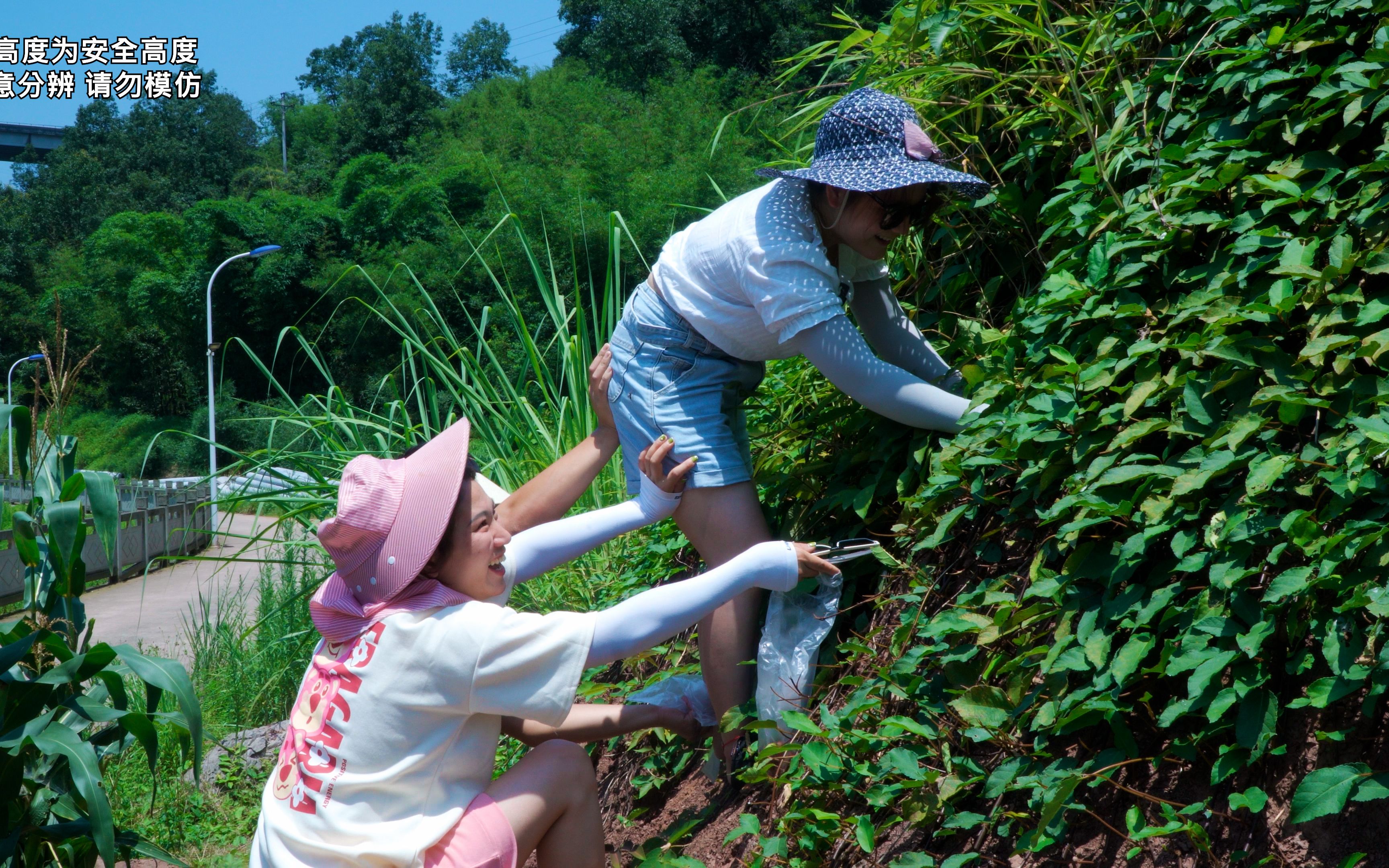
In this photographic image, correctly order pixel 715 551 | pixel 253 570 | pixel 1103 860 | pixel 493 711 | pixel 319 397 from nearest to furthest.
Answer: pixel 1103 860
pixel 493 711
pixel 715 551
pixel 319 397
pixel 253 570

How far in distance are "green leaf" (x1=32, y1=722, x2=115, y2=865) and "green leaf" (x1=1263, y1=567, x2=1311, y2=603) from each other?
7.89 ft

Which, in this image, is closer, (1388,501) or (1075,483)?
(1388,501)

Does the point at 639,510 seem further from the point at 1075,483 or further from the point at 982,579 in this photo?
the point at 1075,483

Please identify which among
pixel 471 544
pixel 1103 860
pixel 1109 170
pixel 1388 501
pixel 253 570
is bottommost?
pixel 253 570

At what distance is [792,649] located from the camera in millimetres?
2346

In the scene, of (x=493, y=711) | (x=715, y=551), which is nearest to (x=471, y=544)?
(x=493, y=711)

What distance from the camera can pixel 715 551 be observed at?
242 cm

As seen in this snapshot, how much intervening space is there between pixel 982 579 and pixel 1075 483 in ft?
1.18

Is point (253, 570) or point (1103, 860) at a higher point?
point (1103, 860)

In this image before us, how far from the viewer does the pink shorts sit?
1.80 m

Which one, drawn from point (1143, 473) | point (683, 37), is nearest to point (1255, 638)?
point (1143, 473)

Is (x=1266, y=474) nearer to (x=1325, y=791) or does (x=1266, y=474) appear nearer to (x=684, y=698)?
(x=1325, y=791)

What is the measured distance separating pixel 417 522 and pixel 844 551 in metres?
0.92

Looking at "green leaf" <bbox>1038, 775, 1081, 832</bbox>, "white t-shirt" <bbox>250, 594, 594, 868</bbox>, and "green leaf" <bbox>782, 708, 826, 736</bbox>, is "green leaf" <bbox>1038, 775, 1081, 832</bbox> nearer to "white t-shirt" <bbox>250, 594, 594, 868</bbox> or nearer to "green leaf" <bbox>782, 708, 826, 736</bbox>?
"green leaf" <bbox>782, 708, 826, 736</bbox>
